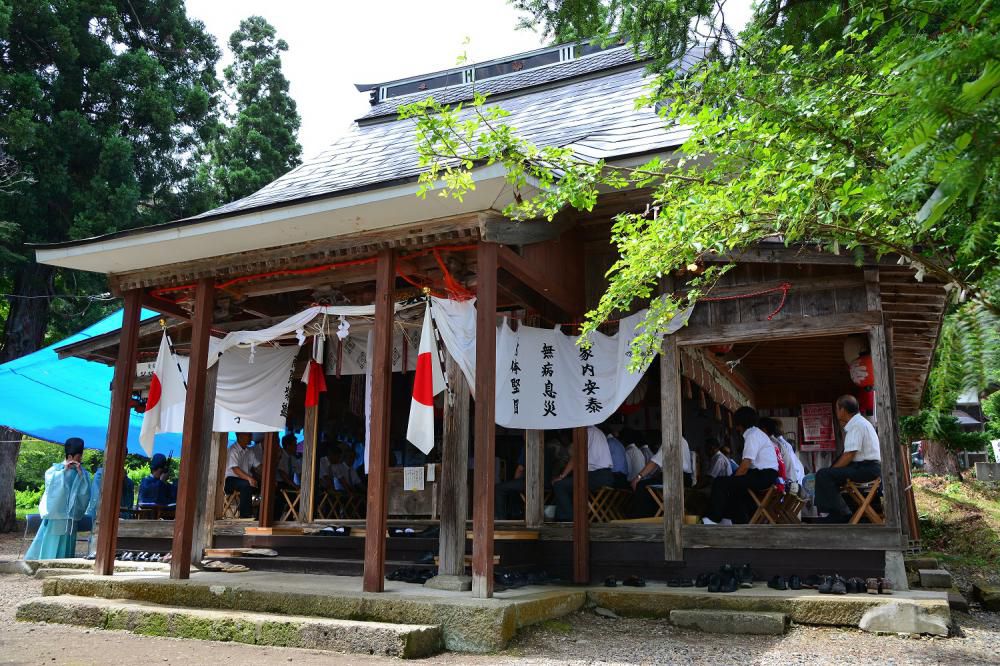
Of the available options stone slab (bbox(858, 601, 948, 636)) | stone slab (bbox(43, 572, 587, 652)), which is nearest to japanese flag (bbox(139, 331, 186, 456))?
stone slab (bbox(43, 572, 587, 652))

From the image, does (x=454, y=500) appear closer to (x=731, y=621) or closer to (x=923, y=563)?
(x=731, y=621)

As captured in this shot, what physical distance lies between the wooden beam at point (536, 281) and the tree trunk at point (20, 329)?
1504 cm

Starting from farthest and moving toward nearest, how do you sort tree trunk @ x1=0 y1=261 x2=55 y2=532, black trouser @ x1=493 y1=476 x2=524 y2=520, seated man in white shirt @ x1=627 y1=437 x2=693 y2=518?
tree trunk @ x1=0 y1=261 x2=55 y2=532, black trouser @ x1=493 y1=476 x2=524 y2=520, seated man in white shirt @ x1=627 y1=437 x2=693 y2=518

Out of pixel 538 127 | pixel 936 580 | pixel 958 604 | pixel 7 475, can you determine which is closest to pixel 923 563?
pixel 936 580

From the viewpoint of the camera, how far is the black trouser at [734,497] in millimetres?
8648

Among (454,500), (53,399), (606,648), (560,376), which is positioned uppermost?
(53,399)

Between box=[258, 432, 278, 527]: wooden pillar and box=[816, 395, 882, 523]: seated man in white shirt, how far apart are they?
749 cm

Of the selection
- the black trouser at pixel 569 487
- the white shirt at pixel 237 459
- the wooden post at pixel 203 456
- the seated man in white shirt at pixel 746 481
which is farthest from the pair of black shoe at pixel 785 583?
the white shirt at pixel 237 459

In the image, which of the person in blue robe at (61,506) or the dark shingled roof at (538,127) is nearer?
the dark shingled roof at (538,127)

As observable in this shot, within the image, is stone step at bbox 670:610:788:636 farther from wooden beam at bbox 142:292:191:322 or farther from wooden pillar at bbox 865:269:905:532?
wooden beam at bbox 142:292:191:322

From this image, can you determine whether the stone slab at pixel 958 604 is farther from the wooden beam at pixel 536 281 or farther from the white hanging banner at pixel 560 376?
the wooden beam at pixel 536 281

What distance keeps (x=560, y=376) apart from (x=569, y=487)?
1.44m

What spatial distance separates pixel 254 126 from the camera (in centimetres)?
2394

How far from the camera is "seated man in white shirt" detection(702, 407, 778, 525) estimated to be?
8.59 m
